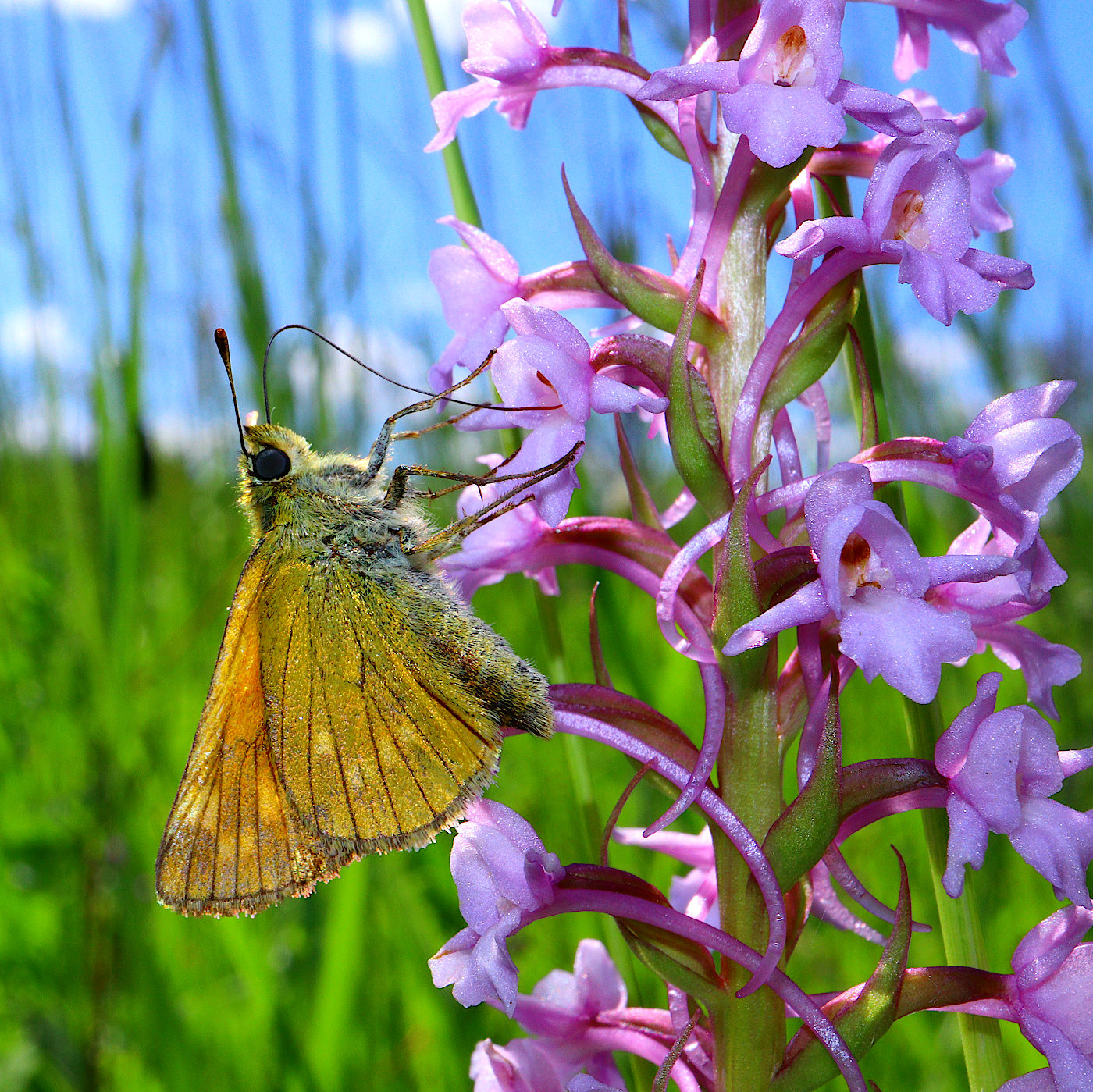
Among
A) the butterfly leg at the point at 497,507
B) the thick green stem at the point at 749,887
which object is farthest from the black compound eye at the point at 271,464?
the thick green stem at the point at 749,887

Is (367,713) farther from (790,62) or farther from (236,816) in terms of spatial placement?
(790,62)

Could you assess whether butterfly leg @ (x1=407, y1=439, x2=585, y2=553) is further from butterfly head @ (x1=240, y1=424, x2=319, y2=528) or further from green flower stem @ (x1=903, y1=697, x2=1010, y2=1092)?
green flower stem @ (x1=903, y1=697, x2=1010, y2=1092)

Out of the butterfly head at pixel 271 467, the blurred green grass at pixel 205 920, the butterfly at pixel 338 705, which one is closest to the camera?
the butterfly at pixel 338 705

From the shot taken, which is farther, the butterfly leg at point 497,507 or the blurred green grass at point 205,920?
the blurred green grass at point 205,920

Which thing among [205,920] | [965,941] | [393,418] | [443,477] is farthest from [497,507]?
[205,920]

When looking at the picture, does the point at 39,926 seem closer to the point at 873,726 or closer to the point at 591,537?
the point at 591,537

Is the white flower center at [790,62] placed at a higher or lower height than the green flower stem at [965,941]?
higher

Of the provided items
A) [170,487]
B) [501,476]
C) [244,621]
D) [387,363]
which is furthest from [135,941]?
[170,487]

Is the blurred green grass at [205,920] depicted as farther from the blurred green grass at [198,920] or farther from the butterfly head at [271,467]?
the butterfly head at [271,467]

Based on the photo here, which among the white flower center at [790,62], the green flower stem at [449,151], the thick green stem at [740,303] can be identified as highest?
the green flower stem at [449,151]
